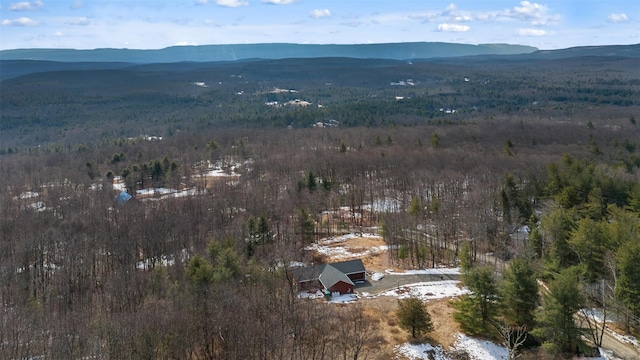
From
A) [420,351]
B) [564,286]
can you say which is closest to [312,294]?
[420,351]

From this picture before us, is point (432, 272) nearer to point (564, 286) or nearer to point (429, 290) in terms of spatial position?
point (429, 290)

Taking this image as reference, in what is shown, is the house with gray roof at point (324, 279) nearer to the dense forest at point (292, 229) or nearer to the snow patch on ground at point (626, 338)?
the dense forest at point (292, 229)

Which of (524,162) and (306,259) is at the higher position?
(524,162)

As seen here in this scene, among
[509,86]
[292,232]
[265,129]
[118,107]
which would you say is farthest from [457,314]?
[509,86]

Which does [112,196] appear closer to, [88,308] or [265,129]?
[88,308]

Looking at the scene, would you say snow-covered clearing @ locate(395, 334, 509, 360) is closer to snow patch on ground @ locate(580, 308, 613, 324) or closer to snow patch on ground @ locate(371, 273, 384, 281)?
snow patch on ground @ locate(580, 308, 613, 324)
